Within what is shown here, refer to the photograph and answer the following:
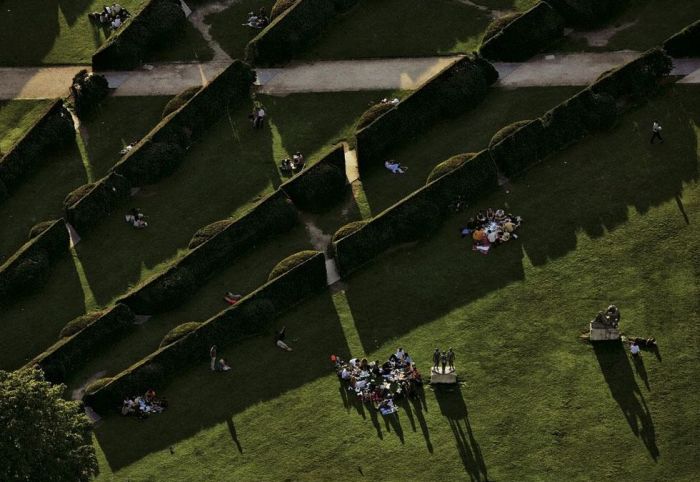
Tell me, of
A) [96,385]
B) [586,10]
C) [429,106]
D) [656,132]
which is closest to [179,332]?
[96,385]

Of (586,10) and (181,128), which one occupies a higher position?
(181,128)

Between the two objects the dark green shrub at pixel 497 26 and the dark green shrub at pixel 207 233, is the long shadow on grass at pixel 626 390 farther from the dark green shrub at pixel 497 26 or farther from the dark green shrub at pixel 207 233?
the dark green shrub at pixel 497 26

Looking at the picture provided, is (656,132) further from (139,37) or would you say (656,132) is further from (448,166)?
(139,37)

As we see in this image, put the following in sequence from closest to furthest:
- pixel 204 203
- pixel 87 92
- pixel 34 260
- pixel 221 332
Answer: pixel 221 332, pixel 34 260, pixel 204 203, pixel 87 92

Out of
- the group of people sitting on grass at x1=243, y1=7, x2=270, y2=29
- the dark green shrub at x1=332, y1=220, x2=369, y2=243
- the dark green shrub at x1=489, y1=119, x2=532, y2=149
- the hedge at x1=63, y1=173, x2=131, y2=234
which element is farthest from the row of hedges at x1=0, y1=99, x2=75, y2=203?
the dark green shrub at x1=489, y1=119, x2=532, y2=149

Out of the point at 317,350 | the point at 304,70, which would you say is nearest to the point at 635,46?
the point at 304,70

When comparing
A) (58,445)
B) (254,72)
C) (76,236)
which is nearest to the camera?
(58,445)

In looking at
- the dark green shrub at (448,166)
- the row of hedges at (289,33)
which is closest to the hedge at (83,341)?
the dark green shrub at (448,166)

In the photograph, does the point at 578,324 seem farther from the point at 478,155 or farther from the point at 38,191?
the point at 38,191
